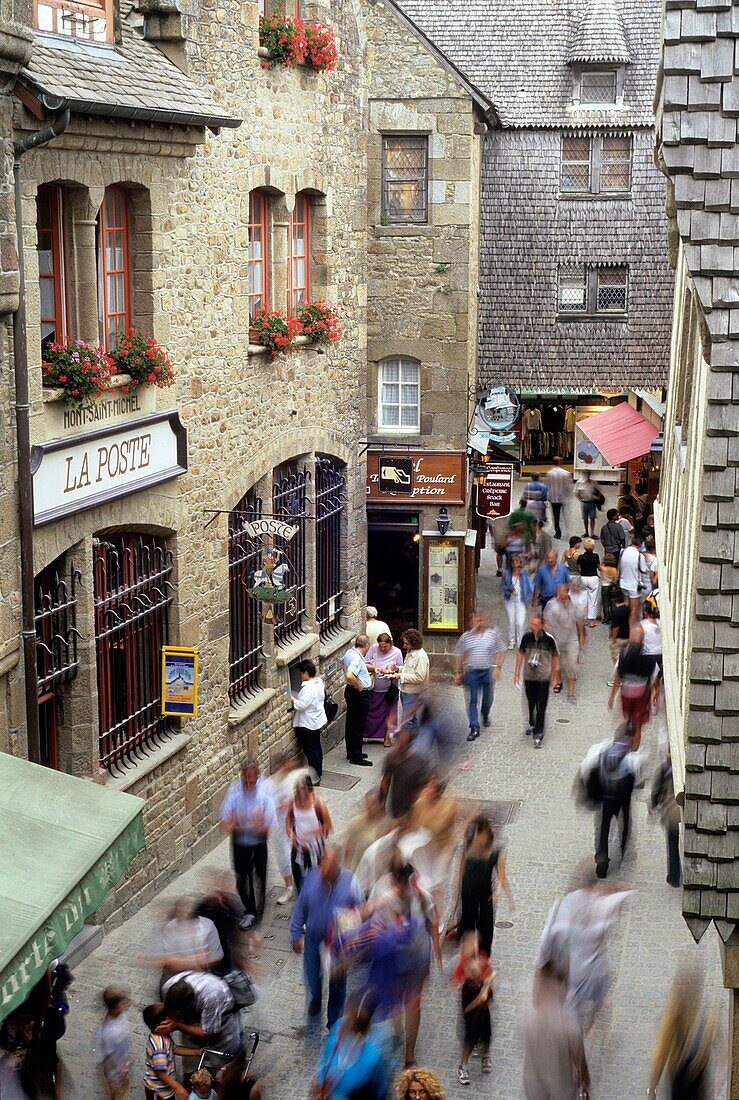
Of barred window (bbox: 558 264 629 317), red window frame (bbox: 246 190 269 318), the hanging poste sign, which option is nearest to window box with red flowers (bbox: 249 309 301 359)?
red window frame (bbox: 246 190 269 318)

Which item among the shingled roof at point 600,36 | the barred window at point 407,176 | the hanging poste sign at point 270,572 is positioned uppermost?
the shingled roof at point 600,36

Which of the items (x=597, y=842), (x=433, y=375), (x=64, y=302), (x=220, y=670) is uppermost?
(x=64, y=302)

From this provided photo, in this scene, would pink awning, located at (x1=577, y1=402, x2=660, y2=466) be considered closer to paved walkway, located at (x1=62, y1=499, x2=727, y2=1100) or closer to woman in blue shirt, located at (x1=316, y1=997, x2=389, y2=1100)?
paved walkway, located at (x1=62, y1=499, x2=727, y2=1100)

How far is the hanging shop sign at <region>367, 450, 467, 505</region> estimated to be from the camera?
2105 cm

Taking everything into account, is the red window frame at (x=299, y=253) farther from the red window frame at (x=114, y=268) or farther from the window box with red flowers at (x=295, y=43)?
the red window frame at (x=114, y=268)

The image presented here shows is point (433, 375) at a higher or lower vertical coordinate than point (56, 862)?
higher

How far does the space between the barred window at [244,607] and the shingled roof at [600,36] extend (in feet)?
44.3

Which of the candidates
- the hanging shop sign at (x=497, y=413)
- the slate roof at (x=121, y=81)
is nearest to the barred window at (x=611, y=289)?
the hanging shop sign at (x=497, y=413)

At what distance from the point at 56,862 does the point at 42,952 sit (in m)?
0.63

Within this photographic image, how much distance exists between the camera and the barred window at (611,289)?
26188 millimetres

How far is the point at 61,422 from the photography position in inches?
436

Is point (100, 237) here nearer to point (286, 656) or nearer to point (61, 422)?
point (61, 422)

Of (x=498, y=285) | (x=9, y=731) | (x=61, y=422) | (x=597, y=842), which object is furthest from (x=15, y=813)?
(x=498, y=285)

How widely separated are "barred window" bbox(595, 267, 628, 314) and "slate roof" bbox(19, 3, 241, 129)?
1417 cm
